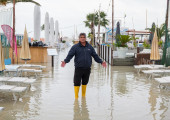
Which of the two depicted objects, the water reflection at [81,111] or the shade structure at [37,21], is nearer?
the water reflection at [81,111]

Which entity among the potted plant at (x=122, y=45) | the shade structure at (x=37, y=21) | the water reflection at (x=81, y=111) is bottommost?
the water reflection at (x=81, y=111)

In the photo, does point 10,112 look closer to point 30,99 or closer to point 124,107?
point 30,99

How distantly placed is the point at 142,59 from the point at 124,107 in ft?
38.2

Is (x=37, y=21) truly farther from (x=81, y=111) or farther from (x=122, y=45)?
(x=81, y=111)

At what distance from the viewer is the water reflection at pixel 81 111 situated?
6238 mm

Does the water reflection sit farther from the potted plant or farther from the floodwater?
the potted plant

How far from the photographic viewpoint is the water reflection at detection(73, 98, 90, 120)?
20.5 ft

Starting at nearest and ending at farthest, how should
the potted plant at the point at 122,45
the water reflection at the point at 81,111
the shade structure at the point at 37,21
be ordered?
the water reflection at the point at 81,111 → the potted plant at the point at 122,45 → the shade structure at the point at 37,21

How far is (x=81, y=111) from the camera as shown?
22.2 feet

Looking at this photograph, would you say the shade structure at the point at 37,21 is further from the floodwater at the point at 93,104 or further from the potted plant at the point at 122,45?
the floodwater at the point at 93,104

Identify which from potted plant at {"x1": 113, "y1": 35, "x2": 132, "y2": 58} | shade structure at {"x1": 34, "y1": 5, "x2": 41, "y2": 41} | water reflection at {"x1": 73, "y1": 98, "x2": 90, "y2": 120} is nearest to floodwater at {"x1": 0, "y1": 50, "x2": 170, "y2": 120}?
water reflection at {"x1": 73, "y1": 98, "x2": 90, "y2": 120}

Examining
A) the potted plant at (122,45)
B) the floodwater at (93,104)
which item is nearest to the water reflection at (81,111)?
the floodwater at (93,104)

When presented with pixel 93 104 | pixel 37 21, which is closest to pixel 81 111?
pixel 93 104

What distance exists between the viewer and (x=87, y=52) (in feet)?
26.0
